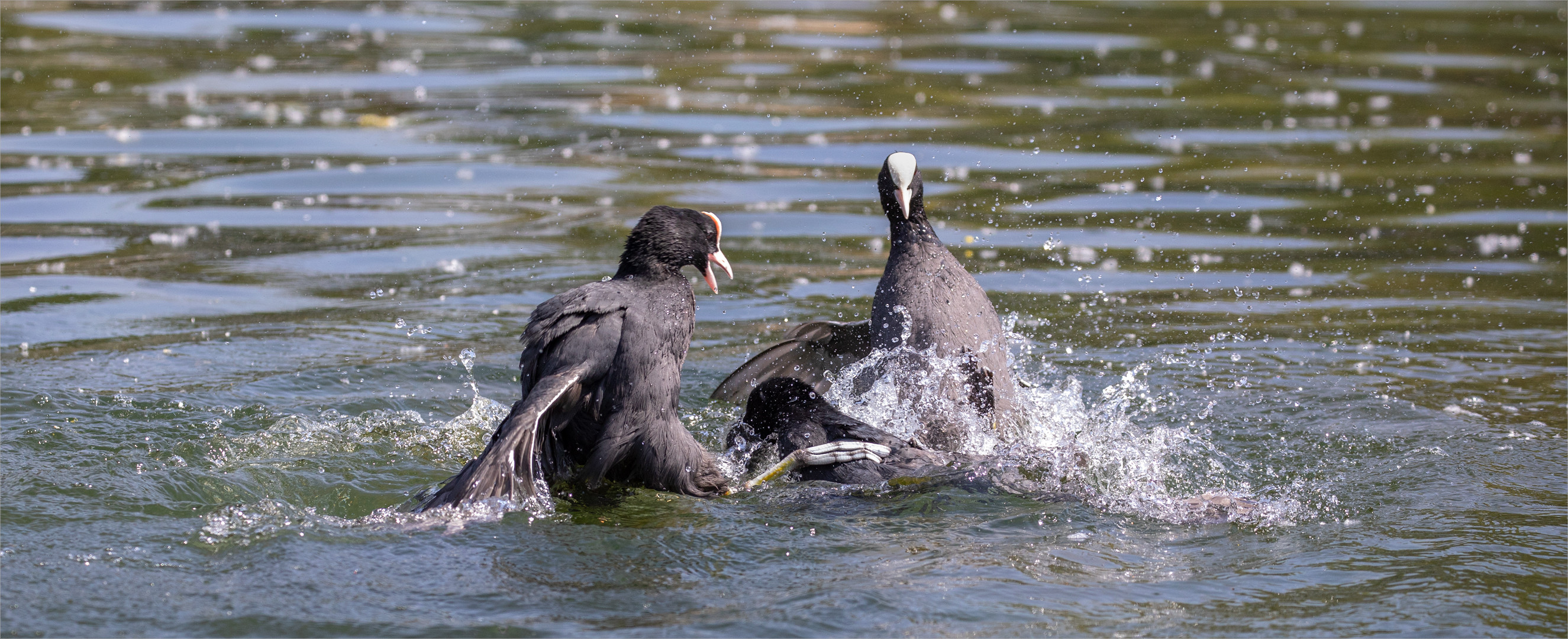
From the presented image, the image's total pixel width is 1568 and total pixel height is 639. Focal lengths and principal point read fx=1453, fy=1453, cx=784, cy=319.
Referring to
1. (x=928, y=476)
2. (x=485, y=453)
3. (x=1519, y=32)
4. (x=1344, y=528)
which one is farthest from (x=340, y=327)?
(x=1519, y=32)

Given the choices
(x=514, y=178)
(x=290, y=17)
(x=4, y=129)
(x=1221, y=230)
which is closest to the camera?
(x=1221, y=230)

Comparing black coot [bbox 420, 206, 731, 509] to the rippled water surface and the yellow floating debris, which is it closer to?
the rippled water surface

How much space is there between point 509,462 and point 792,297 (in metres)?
3.14

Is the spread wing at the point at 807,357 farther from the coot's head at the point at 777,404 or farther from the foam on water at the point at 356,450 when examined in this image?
the foam on water at the point at 356,450

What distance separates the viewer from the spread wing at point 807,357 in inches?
209

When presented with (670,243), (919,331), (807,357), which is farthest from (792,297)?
(670,243)

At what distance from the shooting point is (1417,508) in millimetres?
4242

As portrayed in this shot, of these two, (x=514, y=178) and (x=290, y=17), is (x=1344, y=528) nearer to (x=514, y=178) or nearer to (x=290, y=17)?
(x=514, y=178)

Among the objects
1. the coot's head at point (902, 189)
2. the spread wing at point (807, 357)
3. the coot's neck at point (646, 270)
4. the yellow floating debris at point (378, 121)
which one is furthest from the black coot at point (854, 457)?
the yellow floating debris at point (378, 121)

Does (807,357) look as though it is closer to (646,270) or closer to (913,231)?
(913,231)

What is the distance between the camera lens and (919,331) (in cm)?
493

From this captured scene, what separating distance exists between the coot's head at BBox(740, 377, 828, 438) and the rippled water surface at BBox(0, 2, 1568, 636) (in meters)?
0.26

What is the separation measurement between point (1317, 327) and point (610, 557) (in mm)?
3910

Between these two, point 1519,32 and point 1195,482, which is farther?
point 1519,32
